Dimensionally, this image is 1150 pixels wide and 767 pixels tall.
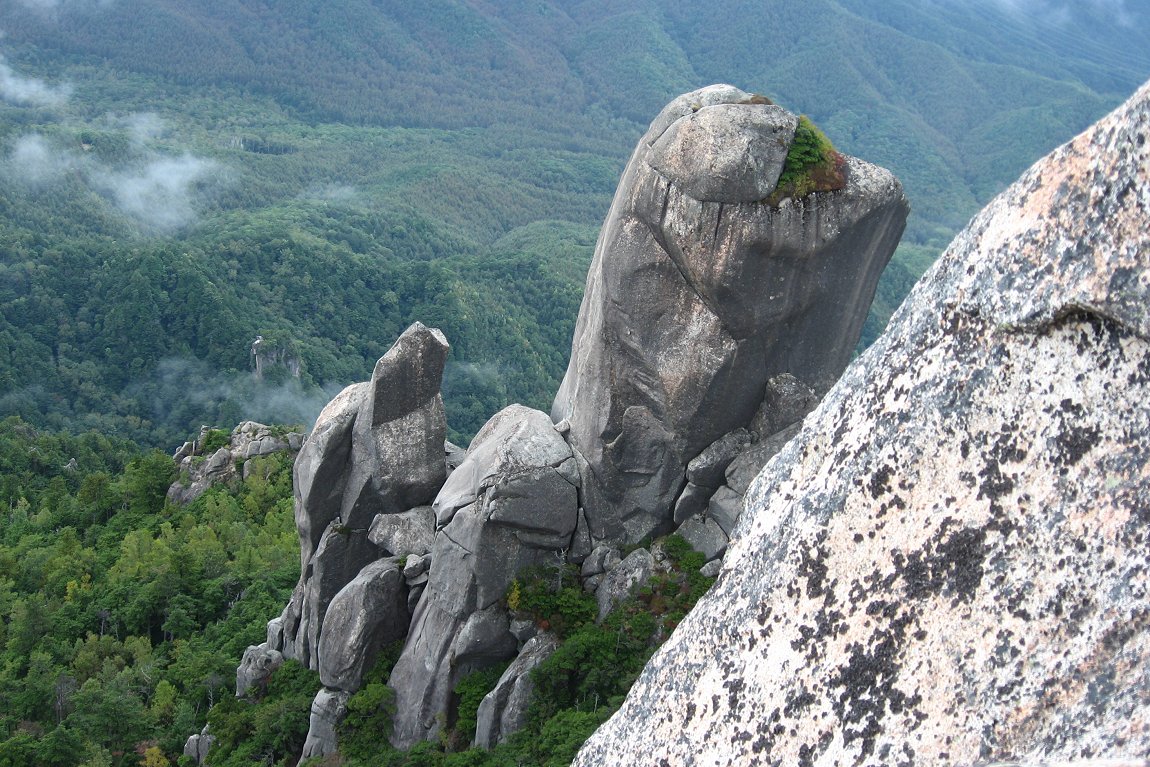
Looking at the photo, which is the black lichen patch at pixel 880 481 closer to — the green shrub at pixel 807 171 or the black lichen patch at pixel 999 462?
the black lichen patch at pixel 999 462

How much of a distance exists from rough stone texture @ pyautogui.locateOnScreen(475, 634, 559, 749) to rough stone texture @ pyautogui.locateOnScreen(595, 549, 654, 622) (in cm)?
153

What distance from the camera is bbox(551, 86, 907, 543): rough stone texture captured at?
24.4 metres

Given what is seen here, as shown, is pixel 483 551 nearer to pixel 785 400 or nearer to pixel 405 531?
pixel 405 531

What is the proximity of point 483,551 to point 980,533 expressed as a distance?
2206 cm

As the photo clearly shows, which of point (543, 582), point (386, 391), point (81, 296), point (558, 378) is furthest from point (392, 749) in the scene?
point (81, 296)

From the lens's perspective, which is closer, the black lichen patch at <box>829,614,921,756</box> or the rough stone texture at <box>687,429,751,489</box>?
the black lichen patch at <box>829,614,921,756</box>

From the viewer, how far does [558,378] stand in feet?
406

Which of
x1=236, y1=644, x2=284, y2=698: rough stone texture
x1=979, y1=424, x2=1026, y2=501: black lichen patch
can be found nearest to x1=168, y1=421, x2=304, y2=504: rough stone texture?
x1=236, y1=644, x2=284, y2=698: rough stone texture

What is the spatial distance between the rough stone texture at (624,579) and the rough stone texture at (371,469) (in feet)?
20.2

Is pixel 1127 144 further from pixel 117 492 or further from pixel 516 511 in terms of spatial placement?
pixel 117 492

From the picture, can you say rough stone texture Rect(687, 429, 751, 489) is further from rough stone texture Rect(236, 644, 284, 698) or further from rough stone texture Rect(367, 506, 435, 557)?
rough stone texture Rect(236, 644, 284, 698)

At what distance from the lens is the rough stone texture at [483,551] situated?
2723 cm

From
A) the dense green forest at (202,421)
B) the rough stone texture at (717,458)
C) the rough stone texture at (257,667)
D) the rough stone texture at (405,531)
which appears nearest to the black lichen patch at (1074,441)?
the dense green forest at (202,421)

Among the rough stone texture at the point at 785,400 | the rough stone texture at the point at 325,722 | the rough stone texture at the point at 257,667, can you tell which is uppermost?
the rough stone texture at the point at 785,400
